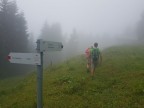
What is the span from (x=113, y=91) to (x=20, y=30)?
38053 millimetres

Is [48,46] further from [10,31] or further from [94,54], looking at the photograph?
[10,31]

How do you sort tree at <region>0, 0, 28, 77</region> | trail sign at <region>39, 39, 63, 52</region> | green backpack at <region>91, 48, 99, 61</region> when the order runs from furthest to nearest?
tree at <region>0, 0, 28, 77</region>
green backpack at <region>91, 48, 99, 61</region>
trail sign at <region>39, 39, 63, 52</region>

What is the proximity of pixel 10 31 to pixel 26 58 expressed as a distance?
132 feet

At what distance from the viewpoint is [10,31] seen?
46.2 m

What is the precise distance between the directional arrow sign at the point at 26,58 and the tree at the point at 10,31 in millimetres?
36926

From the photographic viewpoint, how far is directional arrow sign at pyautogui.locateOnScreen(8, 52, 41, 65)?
6.75 m

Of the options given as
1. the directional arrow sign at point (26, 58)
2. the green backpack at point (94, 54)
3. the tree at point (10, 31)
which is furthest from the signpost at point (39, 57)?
the tree at point (10, 31)

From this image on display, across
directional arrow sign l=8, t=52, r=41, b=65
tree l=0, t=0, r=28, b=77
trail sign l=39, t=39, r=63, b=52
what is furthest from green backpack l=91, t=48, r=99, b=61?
tree l=0, t=0, r=28, b=77

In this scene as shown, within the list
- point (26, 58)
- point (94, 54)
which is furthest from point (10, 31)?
point (26, 58)

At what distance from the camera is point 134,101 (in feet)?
37.8

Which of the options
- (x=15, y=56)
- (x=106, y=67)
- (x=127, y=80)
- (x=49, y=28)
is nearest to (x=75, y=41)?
(x=49, y=28)

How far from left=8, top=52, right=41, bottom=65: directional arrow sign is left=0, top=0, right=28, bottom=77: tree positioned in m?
36.9

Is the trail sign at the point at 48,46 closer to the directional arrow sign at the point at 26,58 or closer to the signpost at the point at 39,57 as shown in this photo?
the signpost at the point at 39,57

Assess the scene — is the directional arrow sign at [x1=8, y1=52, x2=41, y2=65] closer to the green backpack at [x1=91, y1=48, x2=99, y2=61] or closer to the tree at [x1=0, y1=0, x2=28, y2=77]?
the green backpack at [x1=91, y1=48, x2=99, y2=61]
